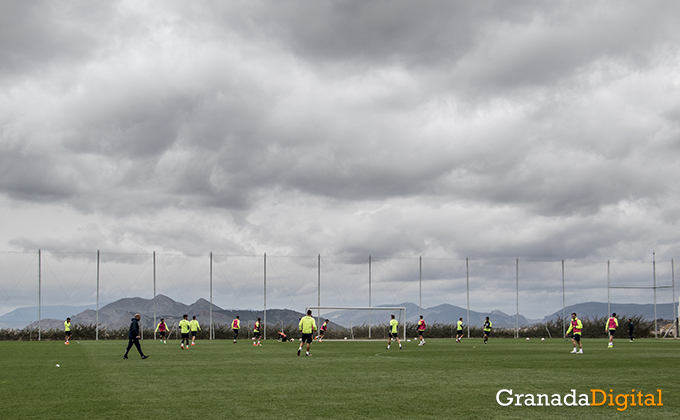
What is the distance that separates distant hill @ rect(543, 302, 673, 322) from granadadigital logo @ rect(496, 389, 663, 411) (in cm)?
4639

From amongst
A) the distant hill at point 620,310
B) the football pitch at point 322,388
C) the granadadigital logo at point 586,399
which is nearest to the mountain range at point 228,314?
the distant hill at point 620,310

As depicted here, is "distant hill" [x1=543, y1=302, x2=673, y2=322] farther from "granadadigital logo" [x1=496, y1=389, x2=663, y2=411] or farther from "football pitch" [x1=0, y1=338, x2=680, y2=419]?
"granadadigital logo" [x1=496, y1=389, x2=663, y2=411]

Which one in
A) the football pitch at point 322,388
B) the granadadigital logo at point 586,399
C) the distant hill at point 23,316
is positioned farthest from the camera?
the distant hill at point 23,316

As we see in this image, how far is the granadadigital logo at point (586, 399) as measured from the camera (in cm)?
1137

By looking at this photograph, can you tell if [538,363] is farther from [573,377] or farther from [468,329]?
[468,329]

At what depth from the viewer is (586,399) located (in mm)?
11961

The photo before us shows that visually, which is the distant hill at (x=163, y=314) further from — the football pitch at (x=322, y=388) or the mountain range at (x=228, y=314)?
the football pitch at (x=322, y=388)

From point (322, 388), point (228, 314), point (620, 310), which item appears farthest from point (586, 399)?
point (620, 310)

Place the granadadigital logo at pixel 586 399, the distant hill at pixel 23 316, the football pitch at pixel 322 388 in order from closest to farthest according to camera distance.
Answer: the football pitch at pixel 322 388 → the granadadigital logo at pixel 586 399 → the distant hill at pixel 23 316

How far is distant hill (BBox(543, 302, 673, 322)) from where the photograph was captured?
184 ft

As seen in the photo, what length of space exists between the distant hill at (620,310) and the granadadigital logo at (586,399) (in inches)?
1827

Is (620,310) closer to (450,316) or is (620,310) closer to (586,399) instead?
(450,316)

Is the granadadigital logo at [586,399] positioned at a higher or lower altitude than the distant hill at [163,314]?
higher

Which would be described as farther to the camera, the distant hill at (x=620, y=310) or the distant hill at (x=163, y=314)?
the distant hill at (x=620, y=310)
